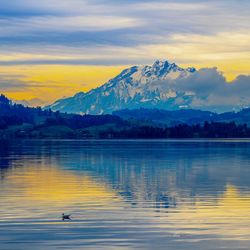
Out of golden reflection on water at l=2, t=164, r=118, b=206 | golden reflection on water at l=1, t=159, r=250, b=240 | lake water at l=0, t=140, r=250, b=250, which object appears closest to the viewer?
lake water at l=0, t=140, r=250, b=250

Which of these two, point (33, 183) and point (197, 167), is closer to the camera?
point (33, 183)

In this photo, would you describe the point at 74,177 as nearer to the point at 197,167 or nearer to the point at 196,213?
the point at 197,167

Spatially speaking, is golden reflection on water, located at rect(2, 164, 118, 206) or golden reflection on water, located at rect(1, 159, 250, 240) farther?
golden reflection on water, located at rect(2, 164, 118, 206)

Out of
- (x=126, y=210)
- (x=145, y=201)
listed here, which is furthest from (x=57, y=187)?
(x=126, y=210)

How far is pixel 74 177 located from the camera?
308ft

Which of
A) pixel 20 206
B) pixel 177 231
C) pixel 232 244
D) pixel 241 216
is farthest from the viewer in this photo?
pixel 20 206

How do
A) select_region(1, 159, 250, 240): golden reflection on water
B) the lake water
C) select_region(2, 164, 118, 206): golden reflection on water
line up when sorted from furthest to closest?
select_region(2, 164, 118, 206): golden reflection on water < select_region(1, 159, 250, 240): golden reflection on water < the lake water

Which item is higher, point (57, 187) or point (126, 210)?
point (57, 187)

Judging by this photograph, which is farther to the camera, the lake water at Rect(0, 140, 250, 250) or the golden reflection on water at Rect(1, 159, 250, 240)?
the golden reflection on water at Rect(1, 159, 250, 240)

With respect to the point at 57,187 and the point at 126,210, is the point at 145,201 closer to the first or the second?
the point at 126,210

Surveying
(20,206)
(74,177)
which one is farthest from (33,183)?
(20,206)

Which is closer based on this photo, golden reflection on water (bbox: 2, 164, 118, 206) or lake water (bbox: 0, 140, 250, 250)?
lake water (bbox: 0, 140, 250, 250)

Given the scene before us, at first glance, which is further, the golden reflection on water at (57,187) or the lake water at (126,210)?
the golden reflection on water at (57,187)

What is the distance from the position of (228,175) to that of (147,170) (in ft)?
55.4
